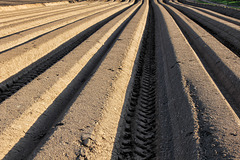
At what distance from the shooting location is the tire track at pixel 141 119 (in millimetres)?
1938

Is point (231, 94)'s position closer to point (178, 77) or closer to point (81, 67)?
point (178, 77)

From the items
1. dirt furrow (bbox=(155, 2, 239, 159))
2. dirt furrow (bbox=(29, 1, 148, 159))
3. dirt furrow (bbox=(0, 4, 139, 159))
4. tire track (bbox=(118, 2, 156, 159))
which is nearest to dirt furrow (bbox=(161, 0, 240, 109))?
dirt furrow (bbox=(155, 2, 239, 159))

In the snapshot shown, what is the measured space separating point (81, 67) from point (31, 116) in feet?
5.30

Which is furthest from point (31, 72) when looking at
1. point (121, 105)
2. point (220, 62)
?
point (220, 62)

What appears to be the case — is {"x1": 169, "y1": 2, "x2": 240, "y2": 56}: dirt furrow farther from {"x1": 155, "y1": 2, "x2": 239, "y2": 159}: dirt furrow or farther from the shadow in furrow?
the shadow in furrow

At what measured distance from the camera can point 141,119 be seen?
2.41 meters

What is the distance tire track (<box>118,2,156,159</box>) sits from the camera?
194 cm

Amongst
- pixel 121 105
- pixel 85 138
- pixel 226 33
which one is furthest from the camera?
pixel 226 33

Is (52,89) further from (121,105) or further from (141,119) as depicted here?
(141,119)

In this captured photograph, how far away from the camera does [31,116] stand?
224 cm

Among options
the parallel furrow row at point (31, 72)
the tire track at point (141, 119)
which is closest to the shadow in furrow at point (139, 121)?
the tire track at point (141, 119)

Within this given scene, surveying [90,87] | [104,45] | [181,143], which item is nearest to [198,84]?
[181,143]

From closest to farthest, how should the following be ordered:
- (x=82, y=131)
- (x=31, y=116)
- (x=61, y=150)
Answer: (x=61, y=150) < (x=82, y=131) < (x=31, y=116)

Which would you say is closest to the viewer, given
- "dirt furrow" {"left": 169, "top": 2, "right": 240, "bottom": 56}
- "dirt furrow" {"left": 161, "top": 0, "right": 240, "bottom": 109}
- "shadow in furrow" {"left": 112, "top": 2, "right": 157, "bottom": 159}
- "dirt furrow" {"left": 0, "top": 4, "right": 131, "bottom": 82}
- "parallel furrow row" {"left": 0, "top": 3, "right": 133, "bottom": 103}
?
"shadow in furrow" {"left": 112, "top": 2, "right": 157, "bottom": 159}
